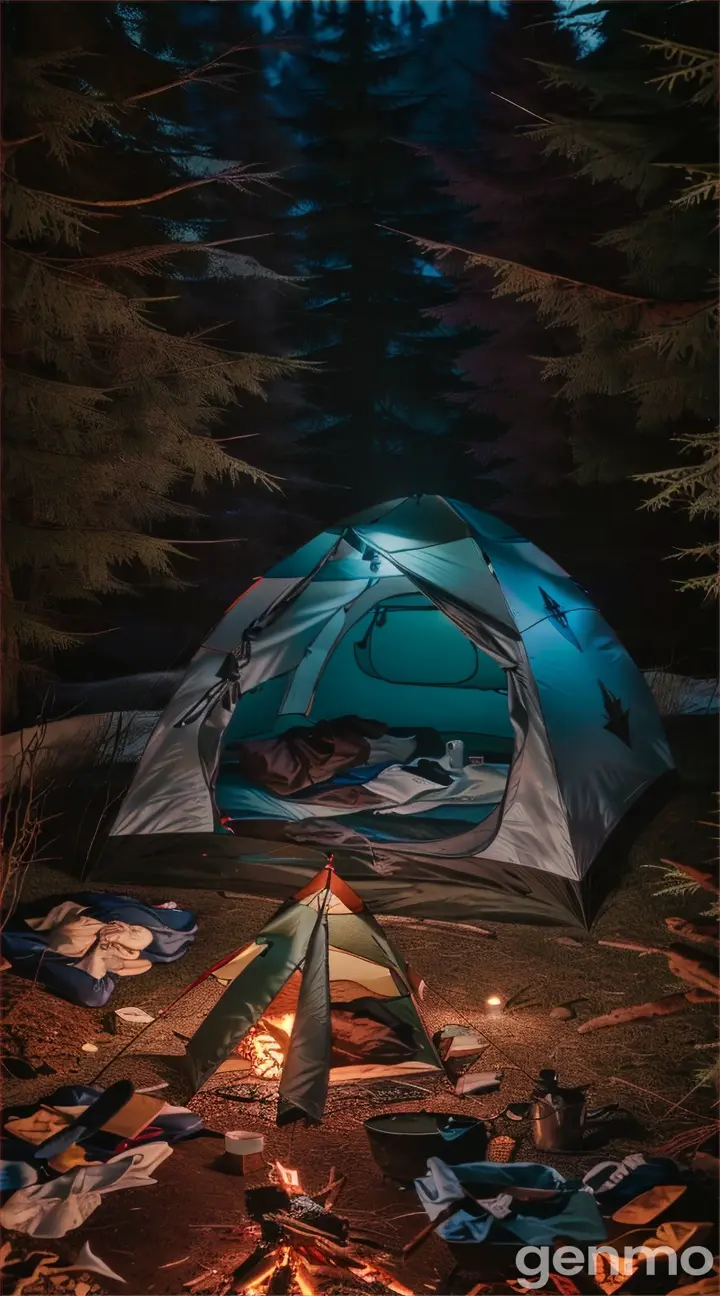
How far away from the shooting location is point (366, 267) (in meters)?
12.7

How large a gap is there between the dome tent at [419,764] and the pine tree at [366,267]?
23.1ft

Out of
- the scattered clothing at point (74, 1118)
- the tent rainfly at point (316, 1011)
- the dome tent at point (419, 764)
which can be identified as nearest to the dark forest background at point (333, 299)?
the dome tent at point (419, 764)

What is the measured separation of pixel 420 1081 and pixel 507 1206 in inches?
25.2

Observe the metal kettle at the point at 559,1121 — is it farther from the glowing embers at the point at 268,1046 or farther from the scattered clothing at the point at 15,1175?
the scattered clothing at the point at 15,1175

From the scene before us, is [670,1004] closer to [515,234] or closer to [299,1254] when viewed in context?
[299,1254]

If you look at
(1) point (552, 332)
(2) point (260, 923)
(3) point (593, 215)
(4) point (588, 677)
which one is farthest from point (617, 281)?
(2) point (260, 923)

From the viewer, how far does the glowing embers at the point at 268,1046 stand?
3250mm

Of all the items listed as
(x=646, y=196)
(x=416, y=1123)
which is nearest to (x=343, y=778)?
(x=416, y=1123)

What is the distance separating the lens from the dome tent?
448 cm

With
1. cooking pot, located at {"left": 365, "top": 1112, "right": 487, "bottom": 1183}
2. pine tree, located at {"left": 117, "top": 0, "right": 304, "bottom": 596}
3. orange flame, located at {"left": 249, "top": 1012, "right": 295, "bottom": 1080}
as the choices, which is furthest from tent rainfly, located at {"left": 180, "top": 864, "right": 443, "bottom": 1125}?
pine tree, located at {"left": 117, "top": 0, "right": 304, "bottom": 596}

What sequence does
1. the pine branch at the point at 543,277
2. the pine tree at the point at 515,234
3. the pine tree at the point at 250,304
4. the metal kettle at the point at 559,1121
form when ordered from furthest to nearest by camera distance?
the pine tree at the point at 250,304 → the pine tree at the point at 515,234 → the pine branch at the point at 543,277 → the metal kettle at the point at 559,1121

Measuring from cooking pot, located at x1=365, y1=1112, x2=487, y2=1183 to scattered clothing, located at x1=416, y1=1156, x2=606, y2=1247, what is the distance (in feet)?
0.13

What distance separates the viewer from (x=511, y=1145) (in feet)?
9.41

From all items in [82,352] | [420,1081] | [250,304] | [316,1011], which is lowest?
[420,1081]
